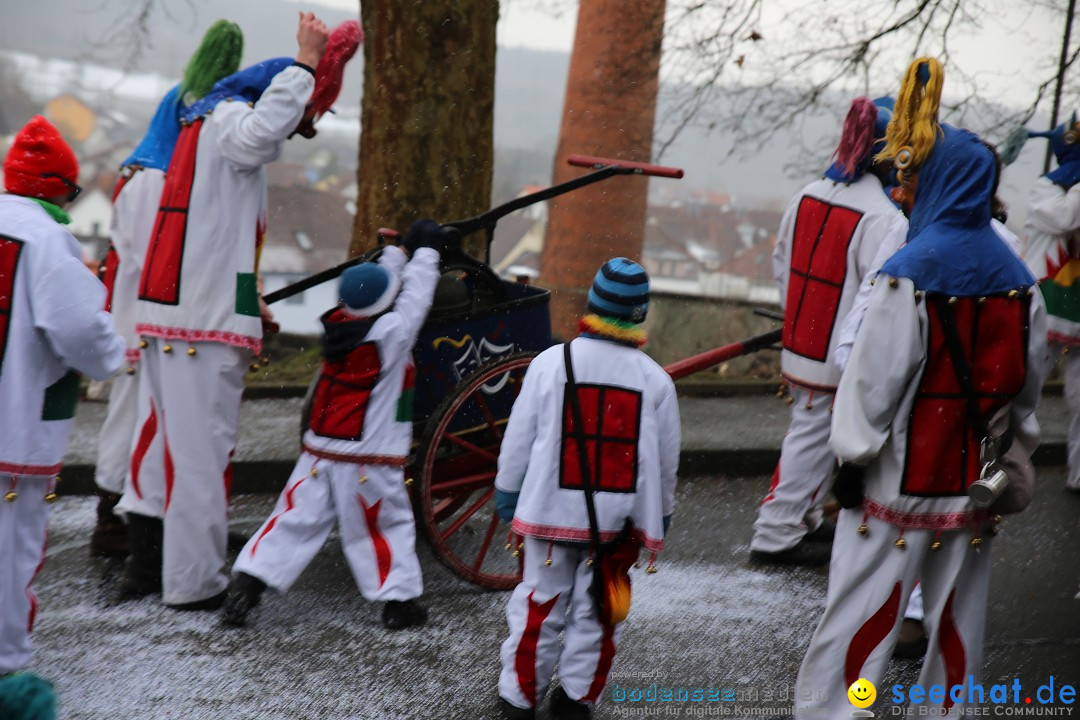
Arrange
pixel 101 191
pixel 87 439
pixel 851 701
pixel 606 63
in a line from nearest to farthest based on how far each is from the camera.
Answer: pixel 851 701 < pixel 87 439 < pixel 606 63 < pixel 101 191

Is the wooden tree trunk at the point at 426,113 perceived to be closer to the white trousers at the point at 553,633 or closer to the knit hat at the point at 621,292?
the knit hat at the point at 621,292

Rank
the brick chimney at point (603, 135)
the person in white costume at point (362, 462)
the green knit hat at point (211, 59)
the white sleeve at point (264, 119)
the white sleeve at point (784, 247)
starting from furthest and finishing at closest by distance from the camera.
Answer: the brick chimney at point (603, 135), the white sleeve at point (784, 247), the green knit hat at point (211, 59), the person in white costume at point (362, 462), the white sleeve at point (264, 119)

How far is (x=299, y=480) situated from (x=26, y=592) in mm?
1033

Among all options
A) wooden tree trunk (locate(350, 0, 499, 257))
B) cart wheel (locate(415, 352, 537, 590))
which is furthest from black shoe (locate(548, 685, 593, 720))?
wooden tree trunk (locate(350, 0, 499, 257))

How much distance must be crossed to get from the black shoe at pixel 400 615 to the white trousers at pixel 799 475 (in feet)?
5.69

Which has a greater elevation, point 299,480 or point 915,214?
point 915,214

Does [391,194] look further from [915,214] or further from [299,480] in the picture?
[915,214]

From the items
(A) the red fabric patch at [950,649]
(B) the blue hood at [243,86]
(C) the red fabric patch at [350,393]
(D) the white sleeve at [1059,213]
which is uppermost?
(B) the blue hood at [243,86]

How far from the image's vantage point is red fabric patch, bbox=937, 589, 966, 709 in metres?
3.46

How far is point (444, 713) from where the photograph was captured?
3758mm

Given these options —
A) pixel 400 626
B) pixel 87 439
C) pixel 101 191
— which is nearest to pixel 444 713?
pixel 400 626

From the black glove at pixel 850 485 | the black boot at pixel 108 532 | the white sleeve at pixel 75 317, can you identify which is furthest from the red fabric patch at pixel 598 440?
the black boot at pixel 108 532

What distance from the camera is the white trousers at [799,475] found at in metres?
5.05

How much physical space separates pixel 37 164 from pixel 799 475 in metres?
3.32
